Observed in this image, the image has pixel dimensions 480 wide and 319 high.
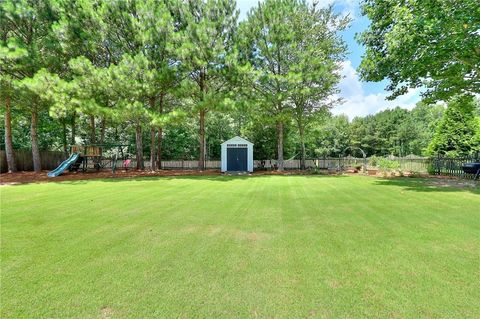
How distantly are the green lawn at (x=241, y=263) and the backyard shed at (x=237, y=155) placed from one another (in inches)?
515

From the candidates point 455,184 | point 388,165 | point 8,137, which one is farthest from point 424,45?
point 8,137

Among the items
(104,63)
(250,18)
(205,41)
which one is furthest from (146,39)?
(250,18)

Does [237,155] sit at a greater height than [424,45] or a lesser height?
lesser

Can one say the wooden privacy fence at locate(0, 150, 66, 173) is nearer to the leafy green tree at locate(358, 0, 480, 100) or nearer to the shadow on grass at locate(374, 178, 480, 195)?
the shadow on grass at locate(374, 178, 480, 195)

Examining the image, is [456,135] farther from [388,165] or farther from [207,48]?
[207,48]

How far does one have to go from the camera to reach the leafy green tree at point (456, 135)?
20.8m

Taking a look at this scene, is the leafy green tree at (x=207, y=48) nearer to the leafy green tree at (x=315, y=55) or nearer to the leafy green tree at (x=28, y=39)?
the leafy green tree at (x=315, y=55)

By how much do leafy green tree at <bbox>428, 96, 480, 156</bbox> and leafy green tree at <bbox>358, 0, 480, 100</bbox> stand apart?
11.7m

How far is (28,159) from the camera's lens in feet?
60.2

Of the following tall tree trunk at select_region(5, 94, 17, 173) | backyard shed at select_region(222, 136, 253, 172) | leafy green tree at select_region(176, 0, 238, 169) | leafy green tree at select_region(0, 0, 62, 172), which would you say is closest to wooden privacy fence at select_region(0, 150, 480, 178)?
tall tree trunk at select_region(5, 94, 17, 173)

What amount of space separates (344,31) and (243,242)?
19.3 metres

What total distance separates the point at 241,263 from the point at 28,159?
2148 cm

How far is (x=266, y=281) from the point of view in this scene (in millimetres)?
2619

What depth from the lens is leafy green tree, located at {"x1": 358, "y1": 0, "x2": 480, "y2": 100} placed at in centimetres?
848
